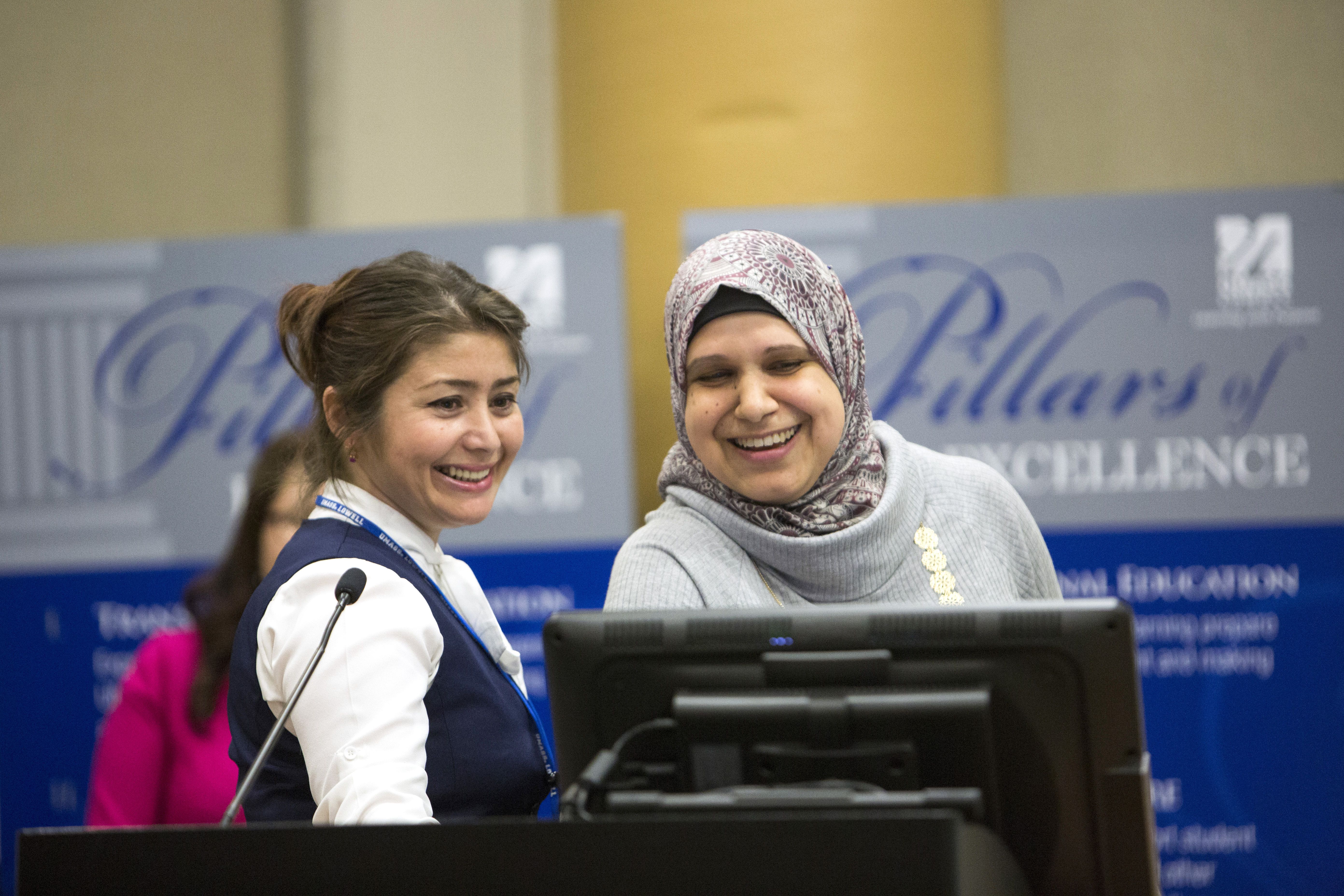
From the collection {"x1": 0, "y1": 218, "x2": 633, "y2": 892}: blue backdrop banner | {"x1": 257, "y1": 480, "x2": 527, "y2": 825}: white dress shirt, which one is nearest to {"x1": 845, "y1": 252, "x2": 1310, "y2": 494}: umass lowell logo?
{"x1": 0, "y1": 218, "x2": 633, "y2": 892}: blue backdrop banner

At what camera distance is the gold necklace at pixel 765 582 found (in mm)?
1644

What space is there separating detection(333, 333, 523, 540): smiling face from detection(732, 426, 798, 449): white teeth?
0.33 metres

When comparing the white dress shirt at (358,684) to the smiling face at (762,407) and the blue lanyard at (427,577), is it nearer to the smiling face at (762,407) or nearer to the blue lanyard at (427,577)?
the blue lanyard at (427,577)

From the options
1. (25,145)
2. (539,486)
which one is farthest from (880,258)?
(25,145)

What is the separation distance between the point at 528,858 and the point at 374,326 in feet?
2.78

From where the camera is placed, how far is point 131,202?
441 centimetres

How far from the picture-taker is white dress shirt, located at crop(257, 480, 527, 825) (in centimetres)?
114

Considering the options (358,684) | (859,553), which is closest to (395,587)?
(358,684)

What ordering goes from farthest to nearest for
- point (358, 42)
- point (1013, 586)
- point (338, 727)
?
1. point (358, 42)
2. point (1013, 586)
3. point (338, 727)

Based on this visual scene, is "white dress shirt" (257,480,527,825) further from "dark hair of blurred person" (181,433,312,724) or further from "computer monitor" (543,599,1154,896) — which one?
"dark hair of blurred person" (181,433,312,724)

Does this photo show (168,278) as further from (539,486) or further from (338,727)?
(338,727)

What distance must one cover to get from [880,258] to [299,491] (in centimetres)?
186

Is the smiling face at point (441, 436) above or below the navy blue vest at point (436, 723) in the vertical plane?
above

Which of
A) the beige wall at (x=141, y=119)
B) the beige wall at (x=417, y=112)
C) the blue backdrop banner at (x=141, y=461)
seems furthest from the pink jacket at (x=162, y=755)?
the beige wall at (x=141, y=119)
